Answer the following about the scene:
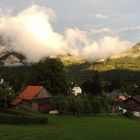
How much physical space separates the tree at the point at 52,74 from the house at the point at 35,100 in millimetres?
5523

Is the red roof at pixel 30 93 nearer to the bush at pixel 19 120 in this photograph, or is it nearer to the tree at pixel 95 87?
the bush at pixel 19 120

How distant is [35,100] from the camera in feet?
311

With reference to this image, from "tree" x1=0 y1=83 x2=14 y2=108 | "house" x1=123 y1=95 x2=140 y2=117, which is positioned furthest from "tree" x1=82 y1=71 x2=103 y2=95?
"tree" x1=0 y1=83 x2=14 y2=108

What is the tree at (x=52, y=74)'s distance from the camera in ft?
331

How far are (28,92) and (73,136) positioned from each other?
164 feet

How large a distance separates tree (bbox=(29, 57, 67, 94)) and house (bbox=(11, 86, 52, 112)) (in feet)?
18.1

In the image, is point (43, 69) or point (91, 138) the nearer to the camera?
point (91, 138)

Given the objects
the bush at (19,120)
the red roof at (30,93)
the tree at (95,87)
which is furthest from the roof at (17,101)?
Answer: the tree at (95,87)

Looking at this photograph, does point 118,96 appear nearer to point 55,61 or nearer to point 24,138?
point 55,61

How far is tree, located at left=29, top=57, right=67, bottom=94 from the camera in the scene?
10088 cm

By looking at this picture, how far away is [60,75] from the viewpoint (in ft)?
331

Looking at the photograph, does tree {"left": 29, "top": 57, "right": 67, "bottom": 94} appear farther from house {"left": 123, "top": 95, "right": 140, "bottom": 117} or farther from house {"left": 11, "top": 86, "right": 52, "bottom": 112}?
house {"left": 123, "top": 95, "right": 140, "bottom": 117}

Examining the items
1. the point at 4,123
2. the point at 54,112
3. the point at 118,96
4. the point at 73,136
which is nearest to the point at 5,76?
the point at 118,96

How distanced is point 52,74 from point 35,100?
31.2 feet
